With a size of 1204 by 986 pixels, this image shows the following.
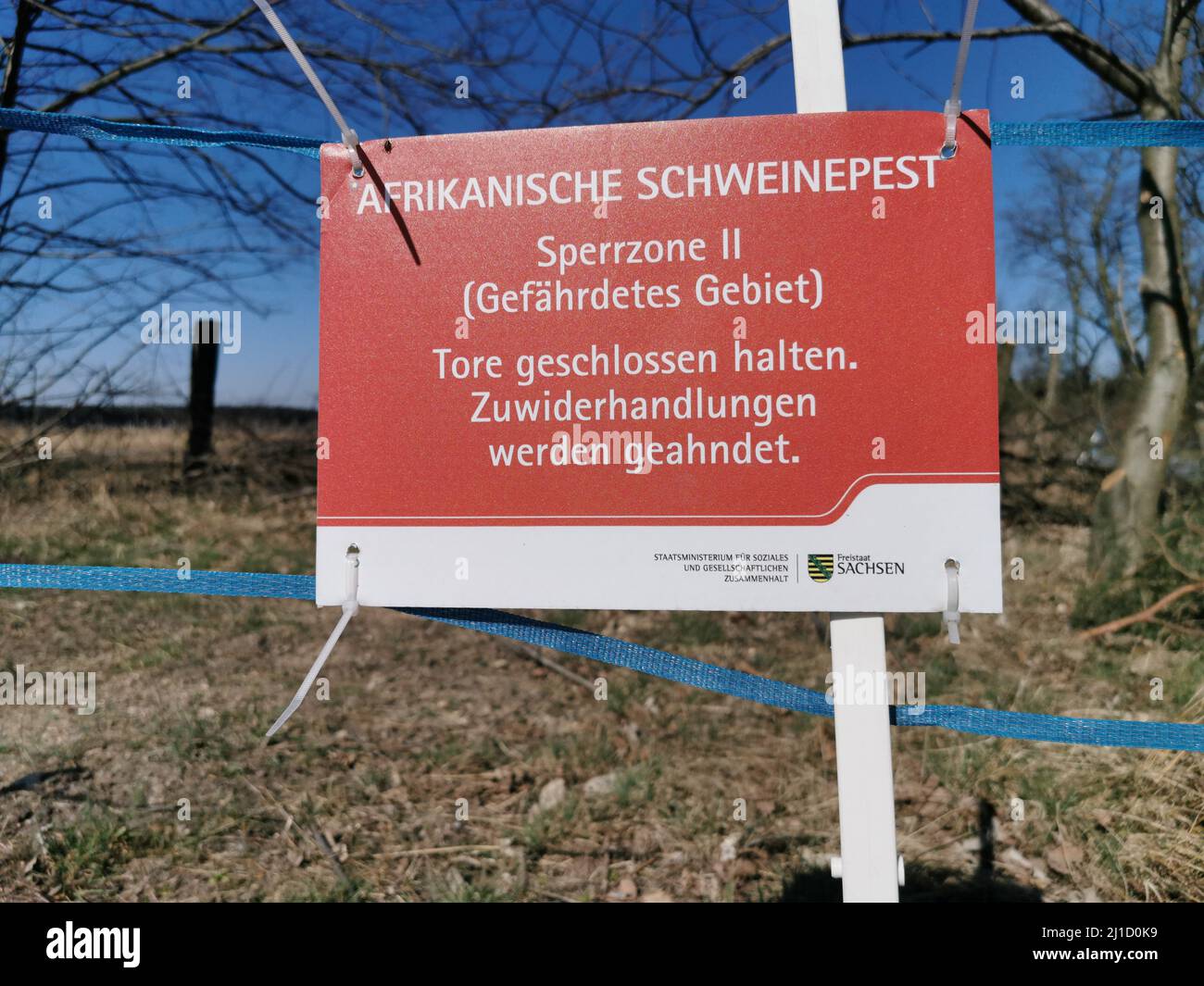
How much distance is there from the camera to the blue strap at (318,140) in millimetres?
1280

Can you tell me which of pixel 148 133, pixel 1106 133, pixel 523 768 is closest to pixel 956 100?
pixel 1106 133

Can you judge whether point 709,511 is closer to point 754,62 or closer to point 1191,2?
point 754,62

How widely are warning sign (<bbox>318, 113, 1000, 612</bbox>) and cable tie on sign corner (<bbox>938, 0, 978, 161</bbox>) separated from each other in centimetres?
2

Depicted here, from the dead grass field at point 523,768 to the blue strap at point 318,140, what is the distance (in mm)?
1715

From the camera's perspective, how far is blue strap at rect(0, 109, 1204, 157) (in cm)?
128

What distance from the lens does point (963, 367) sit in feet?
4.05

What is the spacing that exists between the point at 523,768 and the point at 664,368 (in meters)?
1.84

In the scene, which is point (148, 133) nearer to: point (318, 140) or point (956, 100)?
point (318, 140)

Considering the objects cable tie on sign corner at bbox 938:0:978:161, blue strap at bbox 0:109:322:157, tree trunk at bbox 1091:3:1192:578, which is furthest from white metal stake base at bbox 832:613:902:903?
tree trunk at bbox 1091:3:1192:578

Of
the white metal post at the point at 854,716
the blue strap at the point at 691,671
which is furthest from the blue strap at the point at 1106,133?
the blue strap at the point at 691,671

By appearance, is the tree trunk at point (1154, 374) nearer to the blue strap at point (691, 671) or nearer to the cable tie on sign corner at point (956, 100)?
the blue strap at point (691, 671)

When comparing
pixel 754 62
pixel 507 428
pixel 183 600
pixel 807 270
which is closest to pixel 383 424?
pixel 507 428

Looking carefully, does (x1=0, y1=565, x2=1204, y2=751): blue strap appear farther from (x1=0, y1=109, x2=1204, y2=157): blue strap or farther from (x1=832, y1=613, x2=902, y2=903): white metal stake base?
(x1=0, y1=109, x2=1204, y2=157): blue strap
